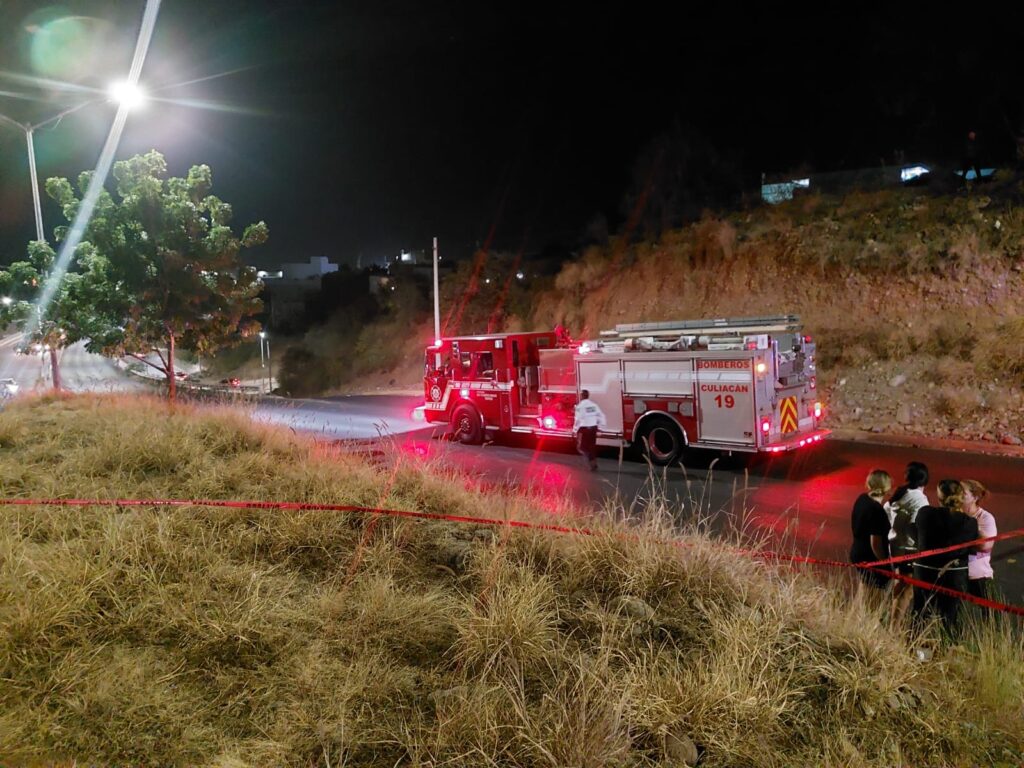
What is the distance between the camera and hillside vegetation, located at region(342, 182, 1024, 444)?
534 inches

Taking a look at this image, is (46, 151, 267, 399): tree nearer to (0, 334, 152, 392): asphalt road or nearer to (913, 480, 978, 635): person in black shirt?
(913, 480, 978, 635): person in black shirt

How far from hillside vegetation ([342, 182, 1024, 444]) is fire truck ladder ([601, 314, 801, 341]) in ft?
15.9

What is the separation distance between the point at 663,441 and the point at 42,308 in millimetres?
13496

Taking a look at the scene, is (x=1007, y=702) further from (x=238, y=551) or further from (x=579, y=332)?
(x=579, y=332)

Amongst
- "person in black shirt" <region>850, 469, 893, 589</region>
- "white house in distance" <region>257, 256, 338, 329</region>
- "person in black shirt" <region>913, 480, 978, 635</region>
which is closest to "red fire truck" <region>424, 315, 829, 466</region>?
"person in black shirt" <region>850, 469, 893, 589</region>

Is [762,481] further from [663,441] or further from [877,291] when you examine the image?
[877,291]

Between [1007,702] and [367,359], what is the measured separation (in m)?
37.2

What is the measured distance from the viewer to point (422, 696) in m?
3.30

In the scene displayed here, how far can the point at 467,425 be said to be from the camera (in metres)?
14.6

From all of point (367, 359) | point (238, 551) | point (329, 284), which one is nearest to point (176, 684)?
point (238, 551)

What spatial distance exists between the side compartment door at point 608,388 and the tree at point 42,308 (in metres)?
10.8

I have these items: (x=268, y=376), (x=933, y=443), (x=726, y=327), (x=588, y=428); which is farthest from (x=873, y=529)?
(x=268, y=376)

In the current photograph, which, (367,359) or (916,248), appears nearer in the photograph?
(916,248)

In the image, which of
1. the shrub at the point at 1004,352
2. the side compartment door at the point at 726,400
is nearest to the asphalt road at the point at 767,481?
the side compartment door at the point at 726,400
